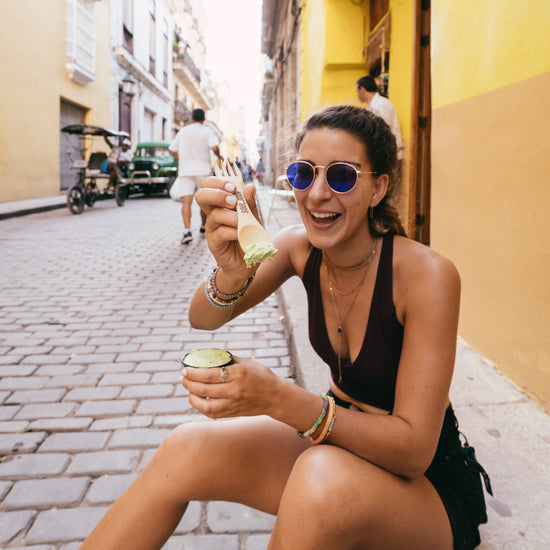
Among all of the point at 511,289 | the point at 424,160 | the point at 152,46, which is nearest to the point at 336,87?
the point at 424,160

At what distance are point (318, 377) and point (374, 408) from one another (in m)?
1.25

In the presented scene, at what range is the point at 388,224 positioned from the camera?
1578mm

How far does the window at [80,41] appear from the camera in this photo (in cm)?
1475

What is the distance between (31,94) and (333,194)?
14.0 metres

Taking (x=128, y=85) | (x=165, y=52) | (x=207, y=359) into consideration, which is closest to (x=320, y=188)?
(x=207, y=359)

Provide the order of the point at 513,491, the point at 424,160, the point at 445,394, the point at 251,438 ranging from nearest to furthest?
1. the point at 445,394
2. the point at 251,438
3. the point at 513,491
4. the point at 424,160

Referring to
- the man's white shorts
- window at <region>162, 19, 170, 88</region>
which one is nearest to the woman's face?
the man's white shorts

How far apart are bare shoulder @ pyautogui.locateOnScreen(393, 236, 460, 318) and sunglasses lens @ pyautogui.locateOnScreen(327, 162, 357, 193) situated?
0.86ft

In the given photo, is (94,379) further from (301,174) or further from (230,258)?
(301,174)

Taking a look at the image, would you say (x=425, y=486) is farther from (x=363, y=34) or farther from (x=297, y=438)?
(x=363, y=34)

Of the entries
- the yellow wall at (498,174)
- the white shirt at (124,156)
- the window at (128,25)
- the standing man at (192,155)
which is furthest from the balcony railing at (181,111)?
the yellow wall at (498,174)

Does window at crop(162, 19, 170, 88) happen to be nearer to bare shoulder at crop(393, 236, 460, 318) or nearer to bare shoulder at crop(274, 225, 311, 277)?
bare shoulder at crop(274, 225, 311, 277)

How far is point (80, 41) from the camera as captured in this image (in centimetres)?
1520

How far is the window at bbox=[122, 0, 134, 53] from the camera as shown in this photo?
2012 centimetres
